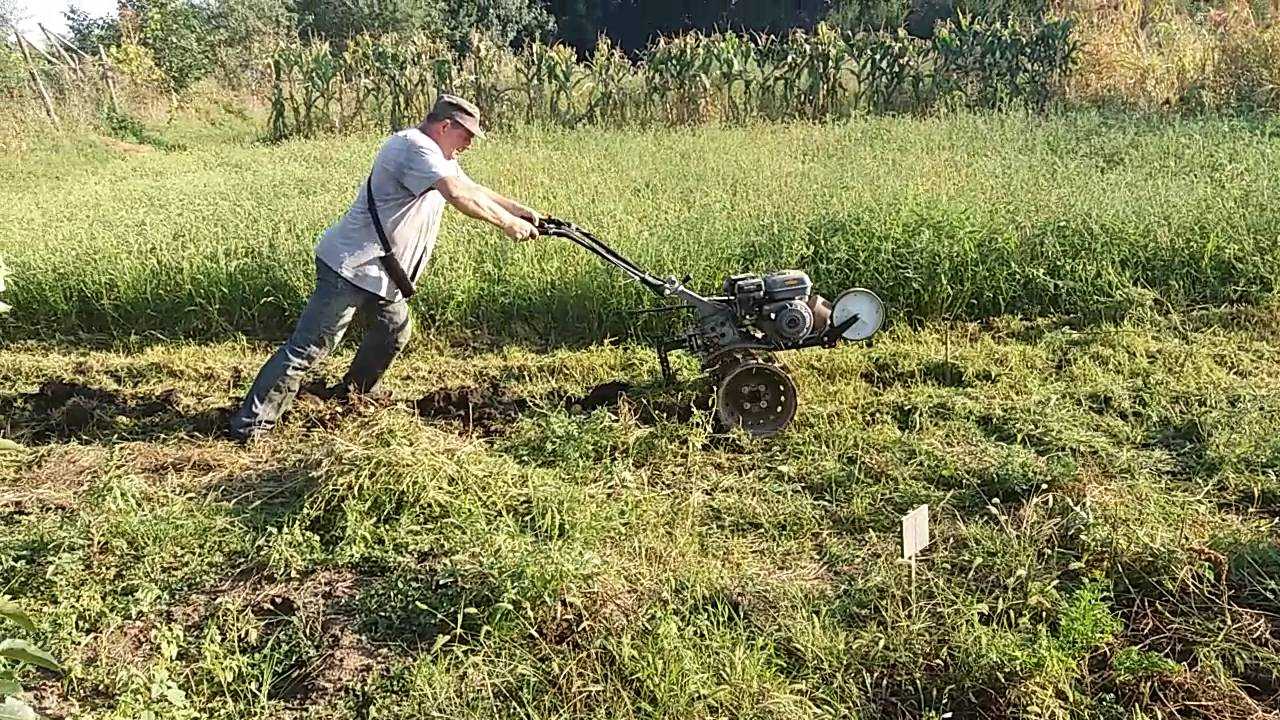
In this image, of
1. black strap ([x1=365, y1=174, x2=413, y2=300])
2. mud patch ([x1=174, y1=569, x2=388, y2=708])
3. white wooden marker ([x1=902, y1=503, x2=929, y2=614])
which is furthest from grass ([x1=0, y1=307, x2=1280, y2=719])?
black strap ([x1=365, y1=174, x2=413, y2=300])

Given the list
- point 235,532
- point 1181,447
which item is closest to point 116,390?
point 235,532

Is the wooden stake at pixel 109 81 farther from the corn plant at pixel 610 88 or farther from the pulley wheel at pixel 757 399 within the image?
the pulley wheel at pixel 757 399

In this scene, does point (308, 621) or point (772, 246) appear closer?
point (308, 621)

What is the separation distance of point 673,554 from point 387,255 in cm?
215

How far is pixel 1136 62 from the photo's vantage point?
43.1 feet

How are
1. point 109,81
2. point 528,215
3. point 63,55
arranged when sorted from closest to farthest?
point 528,215 → point 109,81 → point 63,55

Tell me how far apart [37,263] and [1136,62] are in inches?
523

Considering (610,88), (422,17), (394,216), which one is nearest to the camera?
(394,216)

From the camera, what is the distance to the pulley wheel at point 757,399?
4766 millimetres

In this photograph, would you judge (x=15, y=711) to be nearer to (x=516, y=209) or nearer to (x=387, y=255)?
(x=387, y=255)

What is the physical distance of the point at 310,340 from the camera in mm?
4883

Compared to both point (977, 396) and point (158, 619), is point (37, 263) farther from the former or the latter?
point (977, 396)

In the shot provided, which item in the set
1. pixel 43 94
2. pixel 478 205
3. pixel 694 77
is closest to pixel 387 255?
pixel 478 205

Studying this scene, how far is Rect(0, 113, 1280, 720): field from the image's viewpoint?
309 centimetres
